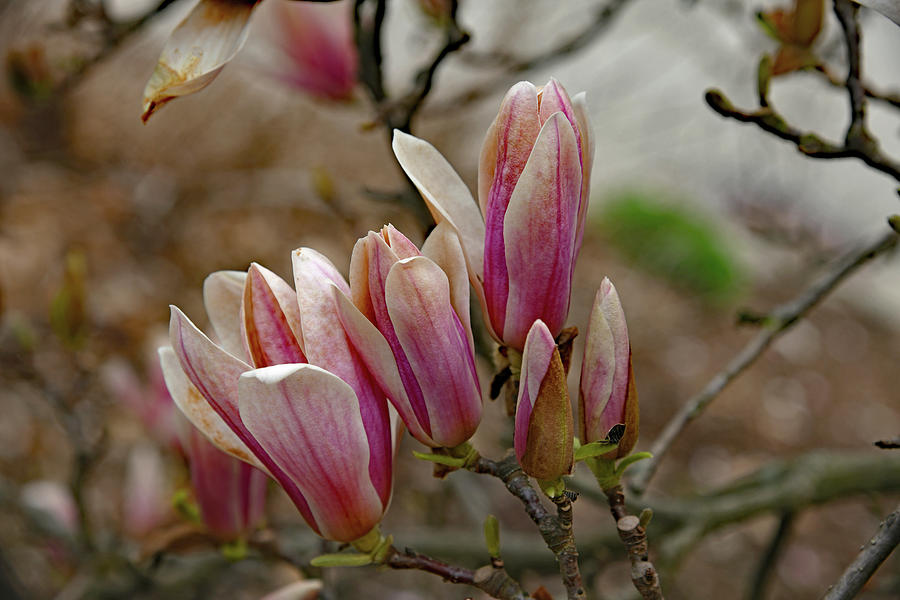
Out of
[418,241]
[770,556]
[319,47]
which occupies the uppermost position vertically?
[319,47]

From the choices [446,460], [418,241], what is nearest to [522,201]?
[446,460]

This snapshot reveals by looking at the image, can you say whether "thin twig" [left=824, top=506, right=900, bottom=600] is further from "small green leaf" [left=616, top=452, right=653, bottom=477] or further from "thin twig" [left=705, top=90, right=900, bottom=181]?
"thin twig" [left=705, top=90, right=900, bottom=181]

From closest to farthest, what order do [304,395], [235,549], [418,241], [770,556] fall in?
[304,395] → [235,549] → [770,556] → [418,241]

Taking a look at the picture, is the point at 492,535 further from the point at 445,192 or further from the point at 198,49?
the point at 198,49

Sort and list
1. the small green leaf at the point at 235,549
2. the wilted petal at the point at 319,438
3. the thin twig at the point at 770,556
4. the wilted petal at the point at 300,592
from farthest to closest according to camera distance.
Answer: the thin twig at the point at 770,556 → the small green leaf at the point at 235,549 → the wilted petal at the point at 300,592 → the wilted petal at the point at 319,438

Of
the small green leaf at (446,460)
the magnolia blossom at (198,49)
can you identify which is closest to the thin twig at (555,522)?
the small green leaf at (446,460)

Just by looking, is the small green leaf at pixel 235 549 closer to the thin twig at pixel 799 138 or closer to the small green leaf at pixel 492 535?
the small green leaf at pixel 492 535

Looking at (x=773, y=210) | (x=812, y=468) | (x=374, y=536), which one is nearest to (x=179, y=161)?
(x=773, y=210)
